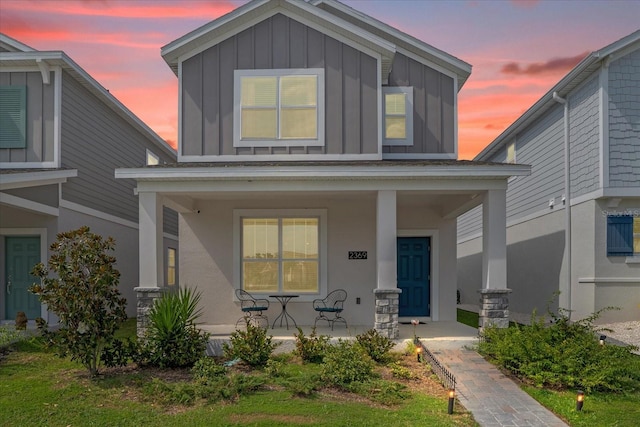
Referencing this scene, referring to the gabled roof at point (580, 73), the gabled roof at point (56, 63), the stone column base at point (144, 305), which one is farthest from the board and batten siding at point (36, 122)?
the gabled roof at point (580, 73)

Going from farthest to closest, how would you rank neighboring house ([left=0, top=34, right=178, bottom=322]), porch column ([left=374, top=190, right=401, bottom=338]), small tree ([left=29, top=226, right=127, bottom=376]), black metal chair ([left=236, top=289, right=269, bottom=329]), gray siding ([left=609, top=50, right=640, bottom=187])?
gray siding ([left=609, top=50, right=640, bottom=187])
neighboring house ([left=0, top=34, right=178, bottom=322])
black metal chair ([left=236, top=289, right=269, bottom=329])
porch column ([left=374, top=190, right=401, bottom=338])
small tree ([left=29, top=226, right=127, bottom=376])

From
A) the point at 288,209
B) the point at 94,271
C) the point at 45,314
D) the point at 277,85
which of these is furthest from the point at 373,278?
the point at 45,314

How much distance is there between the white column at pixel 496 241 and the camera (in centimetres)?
979

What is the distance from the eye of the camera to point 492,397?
6781 millimetres

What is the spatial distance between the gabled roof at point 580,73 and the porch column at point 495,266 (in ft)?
16.7

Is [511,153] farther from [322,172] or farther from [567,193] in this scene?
[322,172]

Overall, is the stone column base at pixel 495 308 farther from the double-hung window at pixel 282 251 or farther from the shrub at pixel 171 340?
the shrub at pixel 171 340

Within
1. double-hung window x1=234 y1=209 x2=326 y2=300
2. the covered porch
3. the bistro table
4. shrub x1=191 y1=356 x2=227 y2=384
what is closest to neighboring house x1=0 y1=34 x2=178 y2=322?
the covered porch

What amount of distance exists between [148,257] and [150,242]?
0.28 meters

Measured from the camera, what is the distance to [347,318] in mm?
11922

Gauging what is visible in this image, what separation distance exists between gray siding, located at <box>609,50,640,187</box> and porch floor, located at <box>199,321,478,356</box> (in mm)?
5459

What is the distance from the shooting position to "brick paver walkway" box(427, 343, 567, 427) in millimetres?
6027

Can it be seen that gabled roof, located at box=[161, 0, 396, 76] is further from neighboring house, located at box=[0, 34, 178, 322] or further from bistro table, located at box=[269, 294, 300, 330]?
bistro table, located at box=[269, 294, 300, 330]

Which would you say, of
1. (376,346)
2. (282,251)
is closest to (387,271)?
(376,346)
